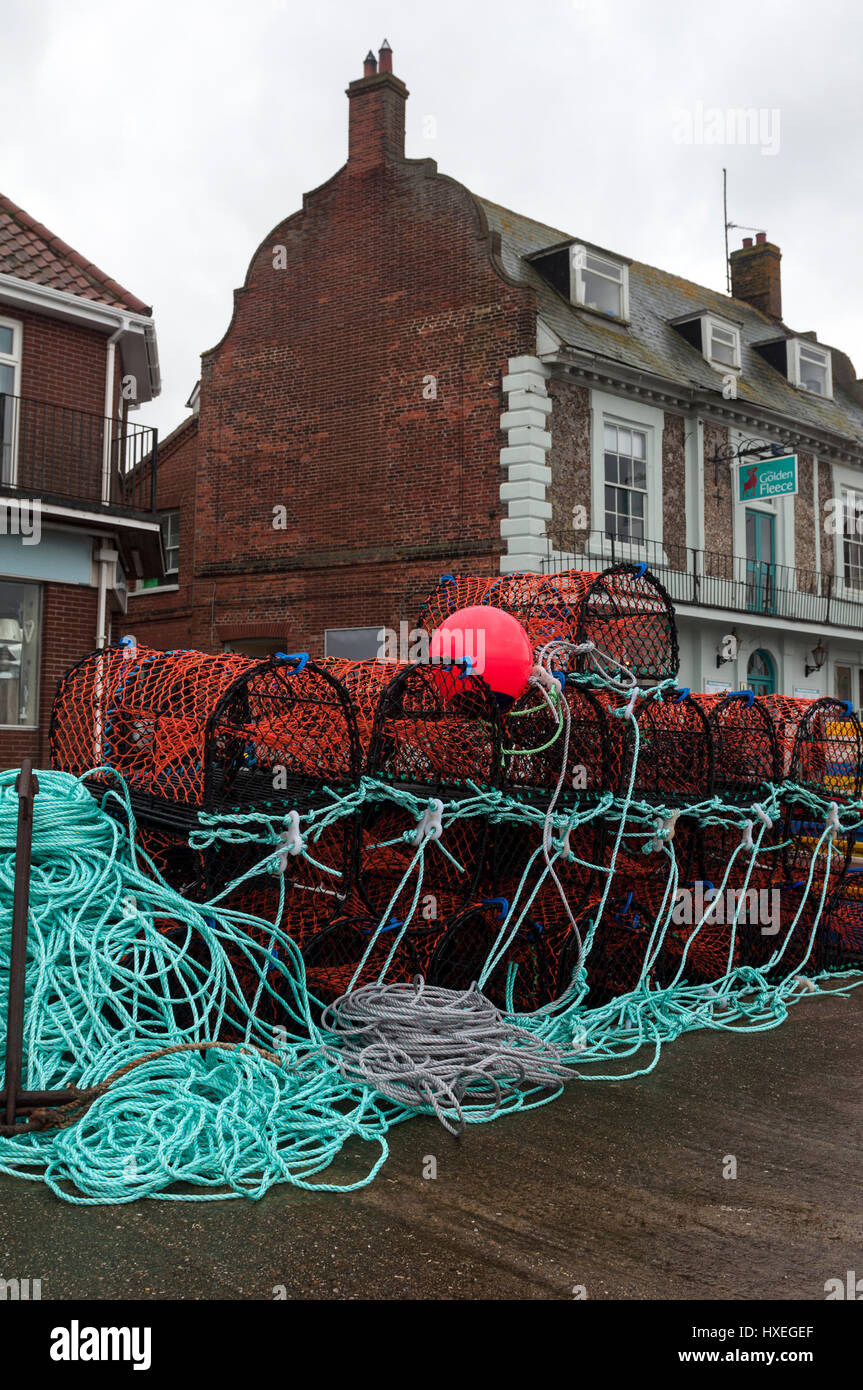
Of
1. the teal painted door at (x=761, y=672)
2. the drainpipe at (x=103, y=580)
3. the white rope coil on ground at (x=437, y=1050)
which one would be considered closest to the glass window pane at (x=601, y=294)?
the teal painted door at (x=761, y=672)

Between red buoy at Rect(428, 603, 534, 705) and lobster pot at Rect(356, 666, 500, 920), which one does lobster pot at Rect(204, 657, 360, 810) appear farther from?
red buoy at Rect(428, 603, 534, 705)

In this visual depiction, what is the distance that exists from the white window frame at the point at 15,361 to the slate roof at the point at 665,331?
25.8 feet

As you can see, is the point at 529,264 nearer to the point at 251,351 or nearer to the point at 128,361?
the point at 251,351

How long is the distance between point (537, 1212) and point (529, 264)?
729 inches

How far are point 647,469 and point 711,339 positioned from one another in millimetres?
4657

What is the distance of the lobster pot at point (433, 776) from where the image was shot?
6.19m

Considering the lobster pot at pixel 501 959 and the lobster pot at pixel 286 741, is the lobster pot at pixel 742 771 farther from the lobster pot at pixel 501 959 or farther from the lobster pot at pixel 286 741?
the lobster pot at pixel 286 741

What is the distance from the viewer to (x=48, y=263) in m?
14.6

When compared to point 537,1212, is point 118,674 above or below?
above

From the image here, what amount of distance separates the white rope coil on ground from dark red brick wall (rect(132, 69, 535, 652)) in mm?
12469

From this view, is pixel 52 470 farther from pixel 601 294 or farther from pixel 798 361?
pixel 798 361

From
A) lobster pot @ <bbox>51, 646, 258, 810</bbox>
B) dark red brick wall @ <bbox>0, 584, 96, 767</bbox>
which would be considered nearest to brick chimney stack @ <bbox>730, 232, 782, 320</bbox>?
dark red brick wall @ <bbox>0, 584, 96, 767</bbox>

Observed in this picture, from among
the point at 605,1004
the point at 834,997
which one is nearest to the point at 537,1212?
the point at 605,1004

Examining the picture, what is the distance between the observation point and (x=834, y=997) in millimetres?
7539
